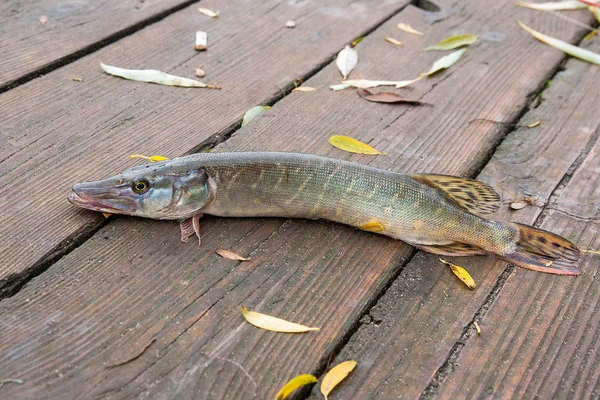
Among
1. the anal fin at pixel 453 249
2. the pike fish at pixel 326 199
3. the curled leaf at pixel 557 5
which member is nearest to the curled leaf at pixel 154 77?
the pike fish at pixel 326 199

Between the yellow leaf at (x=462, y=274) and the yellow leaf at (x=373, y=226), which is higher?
the yellow leaf at (x=373, y=226)

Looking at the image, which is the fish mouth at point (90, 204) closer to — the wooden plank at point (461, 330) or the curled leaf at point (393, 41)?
the wooden plank at point (461, 330)

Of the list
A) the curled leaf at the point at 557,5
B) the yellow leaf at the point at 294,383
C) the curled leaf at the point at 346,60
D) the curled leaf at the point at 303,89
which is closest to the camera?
the yellow leaf at the point at 294,383

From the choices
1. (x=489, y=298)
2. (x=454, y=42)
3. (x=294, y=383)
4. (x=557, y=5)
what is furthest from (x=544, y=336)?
(x=557, y=5)

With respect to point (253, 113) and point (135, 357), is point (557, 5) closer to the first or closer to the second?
point (253, 113)

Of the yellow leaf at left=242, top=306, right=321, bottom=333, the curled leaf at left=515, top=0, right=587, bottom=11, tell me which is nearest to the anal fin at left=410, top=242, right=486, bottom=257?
the yellow leaf at left=242, top=306, right=321, bottom=333
